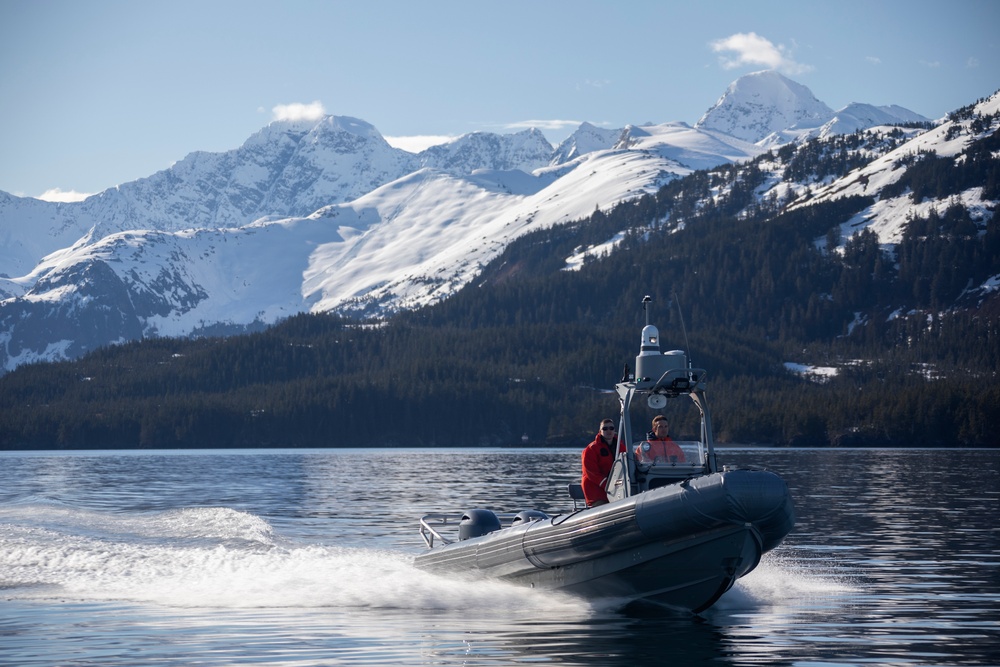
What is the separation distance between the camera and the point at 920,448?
14762cm

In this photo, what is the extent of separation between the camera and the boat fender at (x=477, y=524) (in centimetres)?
2689

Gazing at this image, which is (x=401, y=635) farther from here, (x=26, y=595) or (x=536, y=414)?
(x=536, y=414)

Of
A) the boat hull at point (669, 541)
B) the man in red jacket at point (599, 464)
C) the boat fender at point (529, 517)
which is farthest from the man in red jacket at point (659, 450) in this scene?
the boat fender at point (529, 517)

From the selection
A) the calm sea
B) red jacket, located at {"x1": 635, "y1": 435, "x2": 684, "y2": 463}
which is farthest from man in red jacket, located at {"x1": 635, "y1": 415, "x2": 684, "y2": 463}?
the calm sea

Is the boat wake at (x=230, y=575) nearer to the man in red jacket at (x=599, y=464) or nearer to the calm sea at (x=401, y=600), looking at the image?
the calm sea at (x=401, y=600)

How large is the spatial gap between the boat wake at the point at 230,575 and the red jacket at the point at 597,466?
215 centimetres

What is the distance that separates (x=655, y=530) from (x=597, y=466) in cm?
317

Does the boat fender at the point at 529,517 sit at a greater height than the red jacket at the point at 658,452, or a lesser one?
lesser

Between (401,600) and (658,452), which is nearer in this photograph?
(658,452)

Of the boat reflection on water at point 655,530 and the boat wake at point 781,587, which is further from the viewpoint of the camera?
the boat wake at point 781,587

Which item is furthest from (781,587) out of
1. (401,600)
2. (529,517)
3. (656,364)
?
(401,600)

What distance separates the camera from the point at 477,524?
27031 millimetres

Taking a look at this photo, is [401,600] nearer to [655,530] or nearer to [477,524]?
[477,524]

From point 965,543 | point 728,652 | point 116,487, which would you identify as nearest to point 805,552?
point 965,543
